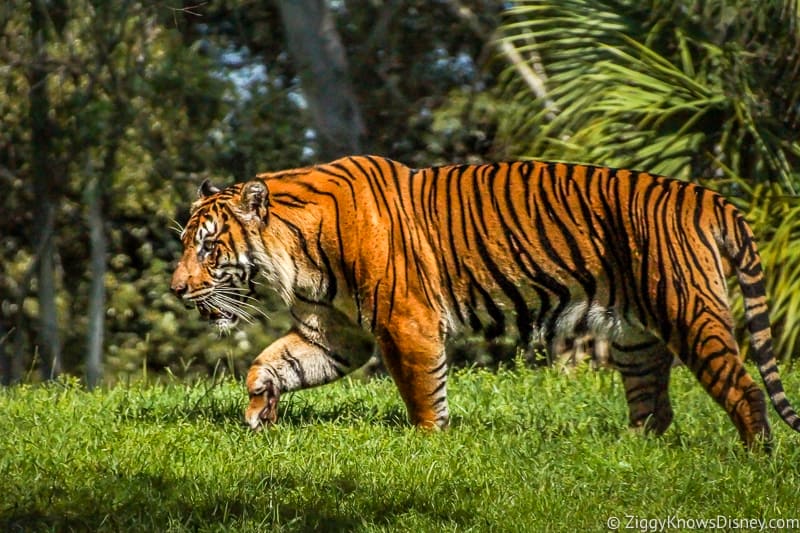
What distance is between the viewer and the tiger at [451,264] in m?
6.76

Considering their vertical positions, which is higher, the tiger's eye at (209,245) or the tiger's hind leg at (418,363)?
the tiger's eye at (209,245)

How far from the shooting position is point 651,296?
6.70 m

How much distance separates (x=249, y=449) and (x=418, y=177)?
1.83 metres

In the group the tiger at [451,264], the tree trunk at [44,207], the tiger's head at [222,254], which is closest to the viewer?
the tiger at [451,264]

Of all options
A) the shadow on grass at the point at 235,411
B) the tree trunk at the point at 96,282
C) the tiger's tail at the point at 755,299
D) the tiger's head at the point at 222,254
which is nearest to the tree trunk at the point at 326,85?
the tree trunk at the point at 96,282

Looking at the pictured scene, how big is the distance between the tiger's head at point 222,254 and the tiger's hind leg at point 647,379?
196 cm

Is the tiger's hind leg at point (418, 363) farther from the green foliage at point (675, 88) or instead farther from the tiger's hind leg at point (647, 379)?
the green foliage at point (675, 88)

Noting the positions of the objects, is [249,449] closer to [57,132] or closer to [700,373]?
[700,373]

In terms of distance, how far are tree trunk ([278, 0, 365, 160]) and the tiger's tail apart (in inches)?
266

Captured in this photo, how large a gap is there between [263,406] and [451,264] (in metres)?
1.20

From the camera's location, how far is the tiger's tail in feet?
21.1

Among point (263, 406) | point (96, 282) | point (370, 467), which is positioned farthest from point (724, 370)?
point (96, 282)

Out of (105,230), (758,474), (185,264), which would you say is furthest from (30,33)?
(758,474)

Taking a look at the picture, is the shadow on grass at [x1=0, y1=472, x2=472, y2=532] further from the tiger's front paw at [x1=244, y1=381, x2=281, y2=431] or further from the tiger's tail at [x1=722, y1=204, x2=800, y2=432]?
the tiger's tail at [x1=722, y1=204, x2=800, y2=432]
